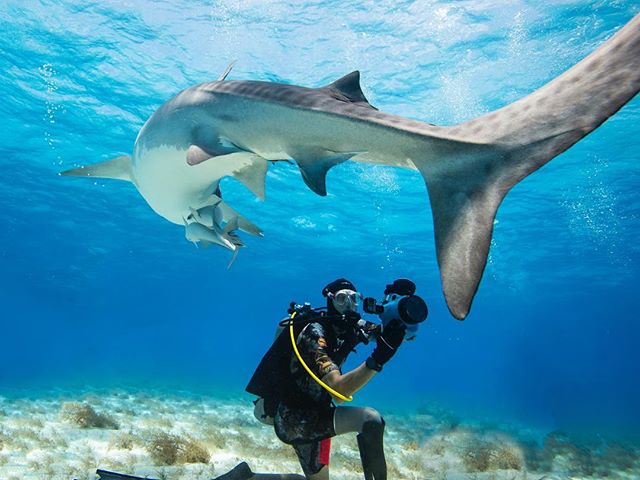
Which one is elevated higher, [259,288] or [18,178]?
[259,288]

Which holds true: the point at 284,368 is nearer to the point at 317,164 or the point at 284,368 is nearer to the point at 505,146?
the point at 317,164

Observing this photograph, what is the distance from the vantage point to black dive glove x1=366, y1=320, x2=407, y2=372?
3.28 meters

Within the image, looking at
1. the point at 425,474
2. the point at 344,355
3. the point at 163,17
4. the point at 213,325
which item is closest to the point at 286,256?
the point at 163,17

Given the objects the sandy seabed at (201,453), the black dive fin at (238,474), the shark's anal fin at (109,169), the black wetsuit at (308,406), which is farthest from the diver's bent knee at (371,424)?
the shark's anal fin at (109,169)

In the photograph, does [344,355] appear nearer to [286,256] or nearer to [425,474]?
[425,474]

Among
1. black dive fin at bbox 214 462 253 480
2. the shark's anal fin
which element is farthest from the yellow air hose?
the shark's anal fin

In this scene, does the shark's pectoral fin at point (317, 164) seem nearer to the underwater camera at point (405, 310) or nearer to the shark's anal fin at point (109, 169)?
the underwater camera at point (405, 310)

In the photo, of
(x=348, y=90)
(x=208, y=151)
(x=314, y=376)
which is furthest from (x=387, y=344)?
(x=208, y=151)

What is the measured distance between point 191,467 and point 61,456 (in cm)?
187

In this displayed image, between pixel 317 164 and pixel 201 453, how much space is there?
5.58m

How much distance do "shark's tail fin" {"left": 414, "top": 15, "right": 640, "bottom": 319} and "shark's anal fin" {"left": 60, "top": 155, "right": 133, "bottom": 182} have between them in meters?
5.19

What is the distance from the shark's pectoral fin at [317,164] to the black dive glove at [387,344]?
1282 mm

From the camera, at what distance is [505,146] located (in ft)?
6.56

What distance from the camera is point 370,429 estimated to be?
154 inches
